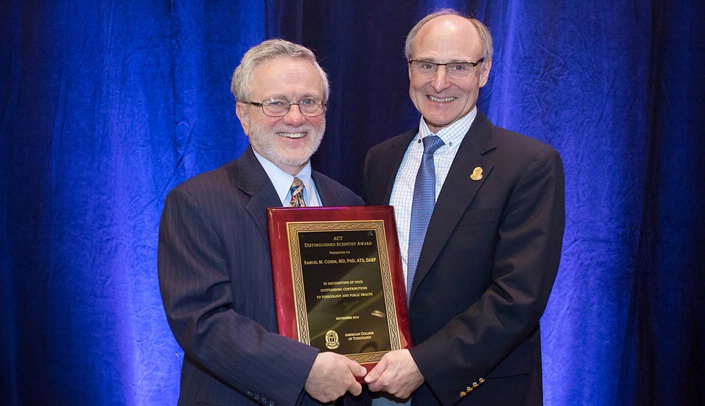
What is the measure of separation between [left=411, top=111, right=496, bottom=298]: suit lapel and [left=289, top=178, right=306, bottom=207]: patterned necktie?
451mm

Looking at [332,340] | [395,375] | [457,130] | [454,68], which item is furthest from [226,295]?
[454,68]

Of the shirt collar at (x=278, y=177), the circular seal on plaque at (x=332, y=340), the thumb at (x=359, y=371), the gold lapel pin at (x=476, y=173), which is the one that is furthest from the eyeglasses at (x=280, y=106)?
the thumb at (x=359, y=371)

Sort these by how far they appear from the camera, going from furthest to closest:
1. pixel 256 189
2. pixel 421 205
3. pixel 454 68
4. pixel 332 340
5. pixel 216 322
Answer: pixel 454 68 → pixel 421 205 → pixel 256 189 → pixel 332 340 → pixel 216 322

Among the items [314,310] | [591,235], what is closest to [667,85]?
[591,235]

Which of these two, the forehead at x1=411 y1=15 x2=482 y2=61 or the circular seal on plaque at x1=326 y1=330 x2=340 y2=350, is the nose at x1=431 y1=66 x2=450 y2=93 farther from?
the circular seal on plaque at x1=326 y1=330 x2=340 y2=350

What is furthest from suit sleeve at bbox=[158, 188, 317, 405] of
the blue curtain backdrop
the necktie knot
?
the blue curtain backdrop

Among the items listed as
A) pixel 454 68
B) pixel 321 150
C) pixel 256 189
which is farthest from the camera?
pixel 321 150

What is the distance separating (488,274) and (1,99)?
2.33m

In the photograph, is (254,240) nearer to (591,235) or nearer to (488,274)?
(488,274)

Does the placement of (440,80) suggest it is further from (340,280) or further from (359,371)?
(359,371)

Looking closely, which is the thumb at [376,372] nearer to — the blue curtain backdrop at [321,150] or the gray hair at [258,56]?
the gray hair at [258,56]

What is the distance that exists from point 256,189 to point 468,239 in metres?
0.73

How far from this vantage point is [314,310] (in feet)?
→ 7.22

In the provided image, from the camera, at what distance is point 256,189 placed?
7.56 feet
